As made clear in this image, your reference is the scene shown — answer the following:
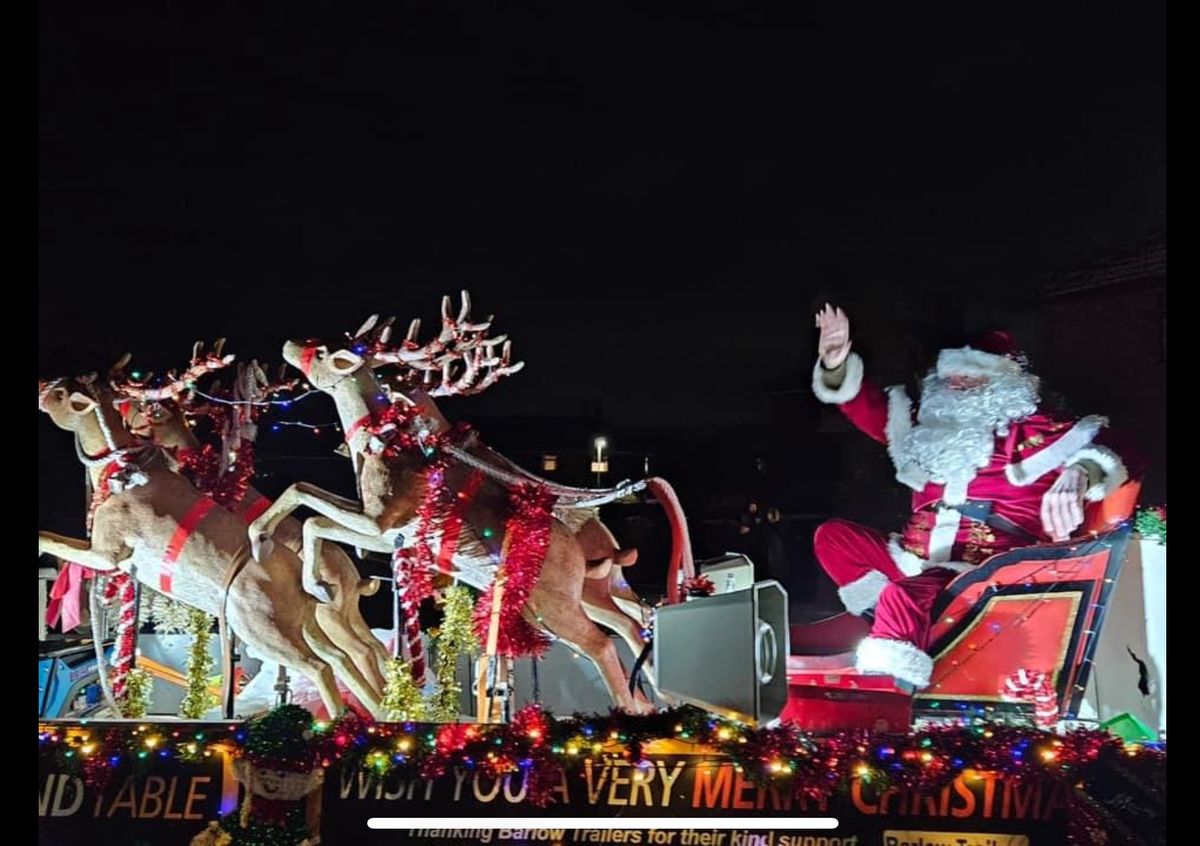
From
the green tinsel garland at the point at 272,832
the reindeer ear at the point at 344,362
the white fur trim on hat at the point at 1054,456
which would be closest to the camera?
the green tinsel garland at the point at 272,832

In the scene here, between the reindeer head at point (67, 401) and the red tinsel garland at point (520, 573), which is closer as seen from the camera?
the red tinsel garland at point (520, 573)

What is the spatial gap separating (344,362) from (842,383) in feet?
6.14

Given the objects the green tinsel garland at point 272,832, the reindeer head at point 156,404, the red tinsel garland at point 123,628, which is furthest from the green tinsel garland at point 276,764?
the reindeer head at point 156,404

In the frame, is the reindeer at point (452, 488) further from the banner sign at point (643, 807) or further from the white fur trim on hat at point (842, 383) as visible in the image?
the white fur trim on hat at point (842, 383)

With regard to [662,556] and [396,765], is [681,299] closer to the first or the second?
[662,556]

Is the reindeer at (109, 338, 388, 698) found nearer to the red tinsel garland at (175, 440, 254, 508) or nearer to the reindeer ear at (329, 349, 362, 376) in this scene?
the red tinsel garland at (175, 440, 254, 508)

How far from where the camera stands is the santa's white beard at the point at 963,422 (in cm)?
344

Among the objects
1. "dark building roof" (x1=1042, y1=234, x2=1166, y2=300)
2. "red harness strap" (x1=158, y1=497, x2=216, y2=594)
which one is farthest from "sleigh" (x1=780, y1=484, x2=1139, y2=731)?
"red harness strap" (x1=158, y1=497, x2=216, y2=594)

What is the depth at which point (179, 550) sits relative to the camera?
140 inches

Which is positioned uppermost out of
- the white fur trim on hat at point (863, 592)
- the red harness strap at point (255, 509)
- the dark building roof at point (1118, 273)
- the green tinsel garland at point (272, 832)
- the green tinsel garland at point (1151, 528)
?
the dark building roof at point (1118, 273)

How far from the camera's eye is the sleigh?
3357 millimetres

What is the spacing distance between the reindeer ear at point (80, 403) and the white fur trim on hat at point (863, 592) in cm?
295

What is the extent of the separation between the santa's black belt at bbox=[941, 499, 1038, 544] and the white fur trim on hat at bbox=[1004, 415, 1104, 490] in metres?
0.14

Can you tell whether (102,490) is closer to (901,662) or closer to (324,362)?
(324,362)
